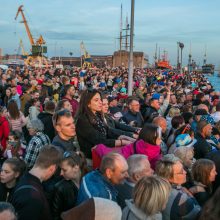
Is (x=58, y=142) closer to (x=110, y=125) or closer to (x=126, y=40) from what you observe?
(x=110, y=125)

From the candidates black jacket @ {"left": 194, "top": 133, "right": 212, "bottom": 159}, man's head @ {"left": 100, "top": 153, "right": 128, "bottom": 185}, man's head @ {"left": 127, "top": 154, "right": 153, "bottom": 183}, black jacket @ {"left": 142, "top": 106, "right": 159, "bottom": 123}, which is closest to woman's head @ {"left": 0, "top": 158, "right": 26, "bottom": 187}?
man's head @ {"left": 100, "top": 153, "right": 128, "bottom": 185}

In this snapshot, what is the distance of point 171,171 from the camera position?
12.2 ft

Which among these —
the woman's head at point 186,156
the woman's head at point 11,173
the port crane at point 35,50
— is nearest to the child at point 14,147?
the woman's head at point 11,173

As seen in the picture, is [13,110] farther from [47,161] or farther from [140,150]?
[47,161]

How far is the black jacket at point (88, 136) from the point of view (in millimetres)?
4164

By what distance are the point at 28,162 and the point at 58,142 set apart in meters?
0.44

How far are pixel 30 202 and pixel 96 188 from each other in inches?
24.7

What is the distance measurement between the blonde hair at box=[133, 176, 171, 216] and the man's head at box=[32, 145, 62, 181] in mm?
914

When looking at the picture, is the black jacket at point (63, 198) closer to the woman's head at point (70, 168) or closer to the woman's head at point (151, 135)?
the woman's head at point (70, 168)

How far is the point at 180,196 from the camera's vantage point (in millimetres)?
3420

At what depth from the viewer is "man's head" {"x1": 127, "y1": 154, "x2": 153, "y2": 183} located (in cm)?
364

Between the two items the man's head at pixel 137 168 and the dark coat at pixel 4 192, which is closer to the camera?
the man's head at pixel 137 168

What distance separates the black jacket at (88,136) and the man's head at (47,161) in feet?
2.55

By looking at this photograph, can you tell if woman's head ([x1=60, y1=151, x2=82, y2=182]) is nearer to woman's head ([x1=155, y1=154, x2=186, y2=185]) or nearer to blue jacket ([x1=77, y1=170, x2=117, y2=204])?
blue jacket ([x1=77, y1=170, x2=117, y2=204])
